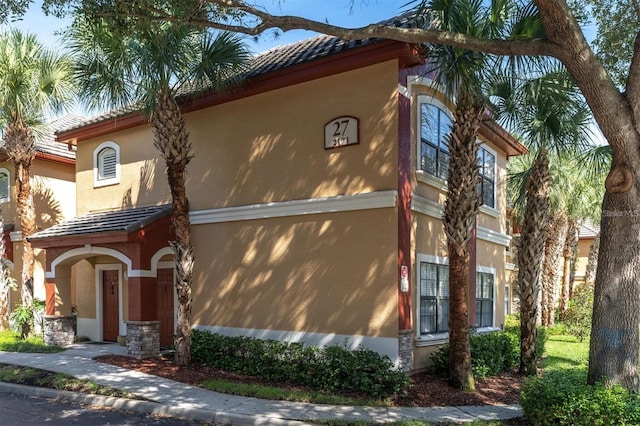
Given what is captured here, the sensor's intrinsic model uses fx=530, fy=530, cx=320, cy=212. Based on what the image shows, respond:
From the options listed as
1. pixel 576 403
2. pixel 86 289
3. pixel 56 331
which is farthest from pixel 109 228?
pixel 576 403

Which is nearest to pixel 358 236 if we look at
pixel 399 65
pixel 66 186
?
pixel 399 65

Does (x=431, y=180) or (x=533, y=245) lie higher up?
(x=431, y=180)

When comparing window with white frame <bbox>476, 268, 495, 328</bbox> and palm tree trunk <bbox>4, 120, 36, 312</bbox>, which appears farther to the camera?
palm tree trunk <bbox>4, 120, 36, 312</bbox>

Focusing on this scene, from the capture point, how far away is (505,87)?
11945 millimetres

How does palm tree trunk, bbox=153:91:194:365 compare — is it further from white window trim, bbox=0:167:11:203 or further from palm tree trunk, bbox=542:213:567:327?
palm tree trunk, bbox=542:213:567:327

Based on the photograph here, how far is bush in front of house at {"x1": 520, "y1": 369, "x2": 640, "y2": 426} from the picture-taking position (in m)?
6.88

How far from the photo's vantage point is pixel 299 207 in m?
11.9

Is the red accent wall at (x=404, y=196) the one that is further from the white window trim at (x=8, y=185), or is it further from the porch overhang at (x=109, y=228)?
the white window trim at (x=8, y=185)

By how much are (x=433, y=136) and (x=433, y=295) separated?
374 cm

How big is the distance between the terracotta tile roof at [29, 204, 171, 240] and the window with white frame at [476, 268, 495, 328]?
9120 mm

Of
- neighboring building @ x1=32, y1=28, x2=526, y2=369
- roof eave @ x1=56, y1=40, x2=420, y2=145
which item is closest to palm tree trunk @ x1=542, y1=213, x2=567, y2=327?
neighboring building @ x1=32, y1=28, x2=526, y2=369

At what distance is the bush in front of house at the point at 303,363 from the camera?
31.5ft

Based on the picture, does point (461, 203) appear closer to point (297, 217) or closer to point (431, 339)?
point (431, 339)

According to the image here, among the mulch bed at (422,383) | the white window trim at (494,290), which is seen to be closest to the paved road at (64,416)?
the mulch bed at (422,383)
